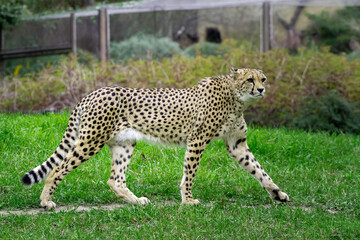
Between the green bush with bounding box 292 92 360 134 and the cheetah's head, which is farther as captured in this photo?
the green bush with bounding box 292 92 360 134

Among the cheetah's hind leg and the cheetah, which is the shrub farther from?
the cheetah's hind leg

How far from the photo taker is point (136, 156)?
18.9 ft

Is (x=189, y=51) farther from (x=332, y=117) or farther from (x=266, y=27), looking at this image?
(x=332, y=117)

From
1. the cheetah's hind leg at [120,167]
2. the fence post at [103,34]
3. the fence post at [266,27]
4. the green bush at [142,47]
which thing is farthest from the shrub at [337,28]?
the cheetah's hind leg at [120,167]

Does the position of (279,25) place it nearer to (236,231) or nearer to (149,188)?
(149,188)

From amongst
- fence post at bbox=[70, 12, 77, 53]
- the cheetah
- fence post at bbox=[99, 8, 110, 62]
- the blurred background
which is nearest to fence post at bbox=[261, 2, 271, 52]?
the blurred background

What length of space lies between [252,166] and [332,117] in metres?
3.84

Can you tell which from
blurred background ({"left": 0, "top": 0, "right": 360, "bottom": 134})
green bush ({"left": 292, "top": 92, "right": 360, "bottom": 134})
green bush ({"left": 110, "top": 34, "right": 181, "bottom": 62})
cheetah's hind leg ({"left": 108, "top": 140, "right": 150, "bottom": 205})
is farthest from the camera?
green bush ({"left": 110, "top": 34, "right": 181, "bottom": 62})

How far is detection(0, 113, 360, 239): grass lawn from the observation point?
142 inches

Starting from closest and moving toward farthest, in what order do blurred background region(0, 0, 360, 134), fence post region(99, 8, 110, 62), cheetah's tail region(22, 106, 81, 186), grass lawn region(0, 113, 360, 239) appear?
1. grass lawn region(0, 113, 360, 239)
2. cheetah's tail region(22, 106, 81, 186)
3. blurred background region(0, 0, 360, 134)
4. fence post region(99, 8, 110, 62)

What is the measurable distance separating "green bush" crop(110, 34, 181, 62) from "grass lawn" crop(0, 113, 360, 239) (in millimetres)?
4900

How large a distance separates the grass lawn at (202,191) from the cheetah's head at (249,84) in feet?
3.26

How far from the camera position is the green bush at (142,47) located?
11.4 metres

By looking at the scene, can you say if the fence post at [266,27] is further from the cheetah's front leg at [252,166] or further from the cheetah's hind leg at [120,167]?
the cheetah's hind leg at [120,167]
